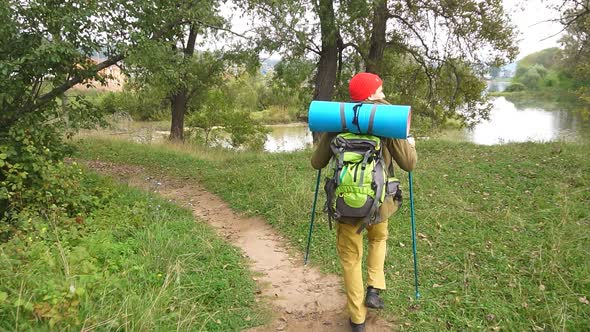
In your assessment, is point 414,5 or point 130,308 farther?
point 414,5

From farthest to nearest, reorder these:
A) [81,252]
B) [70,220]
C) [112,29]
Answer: [112,29] → [70,220] → [81,252]

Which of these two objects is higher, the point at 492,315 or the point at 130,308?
the point at 130,308

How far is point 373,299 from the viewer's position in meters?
3.16

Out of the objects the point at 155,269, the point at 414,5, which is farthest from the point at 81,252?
the point at 414,5

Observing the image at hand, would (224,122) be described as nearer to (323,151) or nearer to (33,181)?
(33,181)

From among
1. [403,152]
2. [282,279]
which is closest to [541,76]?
[282,279]

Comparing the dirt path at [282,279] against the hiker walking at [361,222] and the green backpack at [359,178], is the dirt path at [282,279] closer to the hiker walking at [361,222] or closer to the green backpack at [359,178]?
the hiker walking at [361,222]

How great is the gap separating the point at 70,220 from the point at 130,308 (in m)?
1.88

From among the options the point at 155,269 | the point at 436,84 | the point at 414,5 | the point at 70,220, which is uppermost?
the point at 414,5

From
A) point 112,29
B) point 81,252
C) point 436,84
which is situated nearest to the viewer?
point 81,252

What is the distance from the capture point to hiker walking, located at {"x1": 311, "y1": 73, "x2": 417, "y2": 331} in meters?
2.94

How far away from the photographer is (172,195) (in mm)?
7109

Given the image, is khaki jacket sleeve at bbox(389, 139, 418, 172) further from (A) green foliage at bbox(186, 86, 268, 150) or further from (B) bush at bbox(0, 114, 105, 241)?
(A) green foliage at bbox(186, 86, 268, 150)

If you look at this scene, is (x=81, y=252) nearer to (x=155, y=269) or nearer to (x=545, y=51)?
(x=155, y=269)
